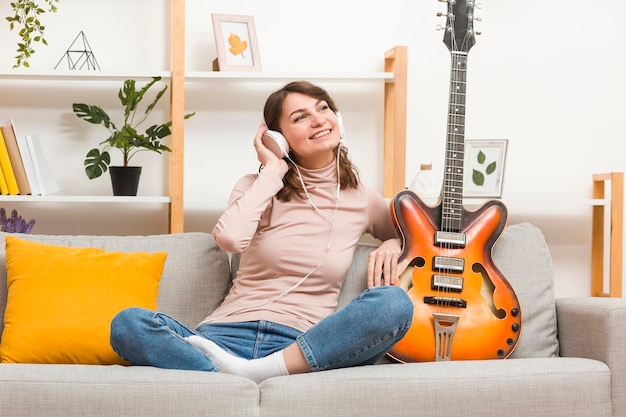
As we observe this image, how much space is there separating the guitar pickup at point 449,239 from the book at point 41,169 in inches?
57.4

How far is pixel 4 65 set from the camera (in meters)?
3.04

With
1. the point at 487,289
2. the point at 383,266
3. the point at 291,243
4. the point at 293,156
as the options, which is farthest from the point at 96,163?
the point at 487,289

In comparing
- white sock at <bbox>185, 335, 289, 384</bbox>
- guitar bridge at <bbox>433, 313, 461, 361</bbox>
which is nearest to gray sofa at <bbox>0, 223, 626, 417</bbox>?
white sock at <bbox>185, 335, 289, 384</bbox>

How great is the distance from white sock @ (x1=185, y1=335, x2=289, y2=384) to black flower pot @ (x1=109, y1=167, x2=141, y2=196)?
45.6 inches

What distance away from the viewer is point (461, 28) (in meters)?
2.41

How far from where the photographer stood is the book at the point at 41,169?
2.87 meters

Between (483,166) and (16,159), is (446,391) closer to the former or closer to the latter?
(483,166)

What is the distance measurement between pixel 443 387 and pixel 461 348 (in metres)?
0.39

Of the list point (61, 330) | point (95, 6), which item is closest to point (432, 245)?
point (61, 330)

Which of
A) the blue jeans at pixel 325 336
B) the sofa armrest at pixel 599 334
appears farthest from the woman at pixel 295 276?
the sofa armrest at pixel 599 334

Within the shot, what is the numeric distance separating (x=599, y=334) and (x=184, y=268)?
43.4 inches

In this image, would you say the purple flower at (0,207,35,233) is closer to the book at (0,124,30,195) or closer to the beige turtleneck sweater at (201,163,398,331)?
the book at (0,124,30,195)

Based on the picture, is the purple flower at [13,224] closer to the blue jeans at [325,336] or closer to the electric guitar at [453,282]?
the blue jeans at [325,336]

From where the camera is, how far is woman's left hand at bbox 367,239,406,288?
2.17 meters
